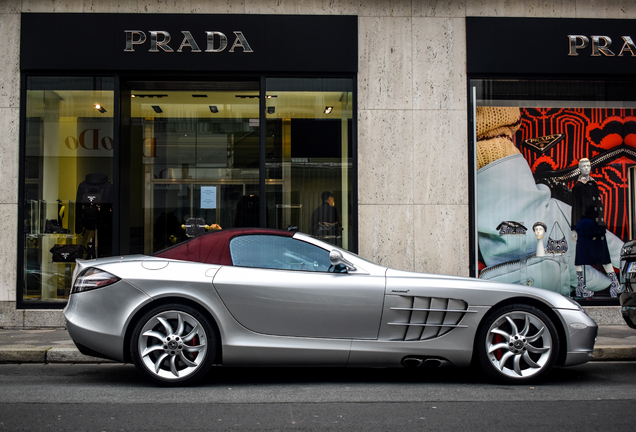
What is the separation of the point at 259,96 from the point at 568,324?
5.98 metres

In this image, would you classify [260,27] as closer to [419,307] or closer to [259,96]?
[259,96]

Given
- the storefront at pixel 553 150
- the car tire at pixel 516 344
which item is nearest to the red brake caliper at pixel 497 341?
the car tire at pixel 516 344

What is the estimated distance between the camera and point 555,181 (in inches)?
386

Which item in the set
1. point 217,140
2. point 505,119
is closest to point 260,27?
point 217,140

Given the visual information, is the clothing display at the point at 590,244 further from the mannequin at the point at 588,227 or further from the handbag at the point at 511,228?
the handbag at the point at 511,228

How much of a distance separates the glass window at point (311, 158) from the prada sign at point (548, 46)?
2.14 m

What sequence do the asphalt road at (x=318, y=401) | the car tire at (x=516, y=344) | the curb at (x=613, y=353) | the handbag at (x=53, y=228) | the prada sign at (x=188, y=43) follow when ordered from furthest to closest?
the handbag at (x=53, y=228) < the prada sign at (x=188, y=43) < the curb at (x=613, y=353) < the car tire at (x=516, y=344) < the asphalt road at (x=318, y=401)

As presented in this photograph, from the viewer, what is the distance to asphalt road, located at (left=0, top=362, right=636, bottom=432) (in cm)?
429

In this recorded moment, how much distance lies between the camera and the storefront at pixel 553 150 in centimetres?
956

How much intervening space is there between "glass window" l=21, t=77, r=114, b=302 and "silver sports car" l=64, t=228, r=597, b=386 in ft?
13.7

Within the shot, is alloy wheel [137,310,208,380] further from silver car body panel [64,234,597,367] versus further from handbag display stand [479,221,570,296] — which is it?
handbag display stand [479,221,570,296]

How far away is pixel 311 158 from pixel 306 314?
4.80 meters

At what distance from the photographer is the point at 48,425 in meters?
4.23

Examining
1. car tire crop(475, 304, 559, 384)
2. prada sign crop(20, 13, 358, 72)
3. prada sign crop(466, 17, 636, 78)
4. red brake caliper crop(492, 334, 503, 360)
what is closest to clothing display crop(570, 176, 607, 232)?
prada sign crop(466, 17, 636, 78)
